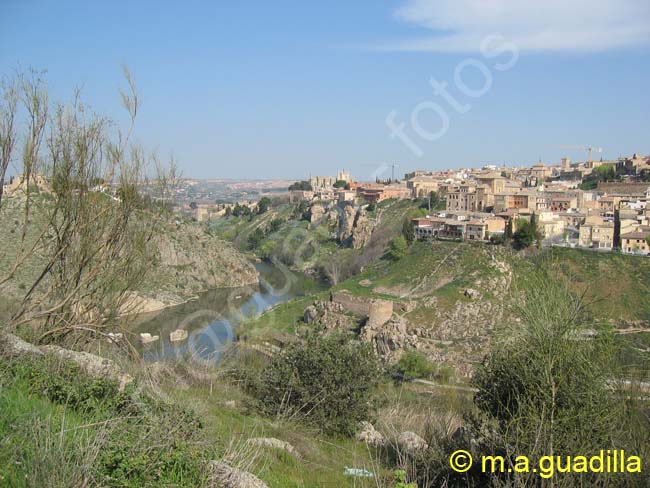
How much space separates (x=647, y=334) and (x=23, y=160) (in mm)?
19049

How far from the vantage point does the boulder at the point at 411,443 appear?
5043 millimetres

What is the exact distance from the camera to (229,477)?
3418 mm

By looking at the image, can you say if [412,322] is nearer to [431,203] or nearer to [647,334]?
[647,334]

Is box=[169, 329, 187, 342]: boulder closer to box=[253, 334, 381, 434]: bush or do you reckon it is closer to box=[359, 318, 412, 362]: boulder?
box=[359, 318, 412, 362]: boulder

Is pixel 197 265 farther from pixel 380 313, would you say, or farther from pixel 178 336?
pixel 380 313

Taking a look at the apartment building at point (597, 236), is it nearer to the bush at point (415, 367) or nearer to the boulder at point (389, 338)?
the boulder at point (389, 338)

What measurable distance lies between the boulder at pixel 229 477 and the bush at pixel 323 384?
318 cm

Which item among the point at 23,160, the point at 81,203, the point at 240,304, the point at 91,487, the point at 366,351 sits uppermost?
the point at 23,160

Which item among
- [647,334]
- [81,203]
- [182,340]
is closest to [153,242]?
[81,203]

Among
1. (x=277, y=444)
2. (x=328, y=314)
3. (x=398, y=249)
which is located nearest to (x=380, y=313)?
(x=328, y=314)

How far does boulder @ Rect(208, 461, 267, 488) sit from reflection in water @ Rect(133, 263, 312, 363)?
912cm

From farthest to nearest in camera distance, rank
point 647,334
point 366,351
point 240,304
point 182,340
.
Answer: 1. point 240,304
2. point 182,340
3. point 647,334
4. point 366,351

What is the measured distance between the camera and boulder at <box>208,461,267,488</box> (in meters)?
3.35

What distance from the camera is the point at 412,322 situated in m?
23.1
